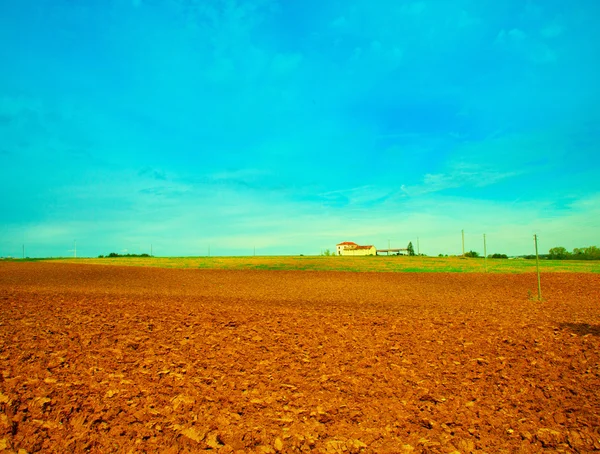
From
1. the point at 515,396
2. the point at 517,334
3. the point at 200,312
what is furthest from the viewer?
the point at 200,312

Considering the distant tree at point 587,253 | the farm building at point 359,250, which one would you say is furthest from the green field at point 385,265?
the farm building at point 359,250

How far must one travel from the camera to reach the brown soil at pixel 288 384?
19.9ft

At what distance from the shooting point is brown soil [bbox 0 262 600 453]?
6.06 meters

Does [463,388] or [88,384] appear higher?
[88,384]

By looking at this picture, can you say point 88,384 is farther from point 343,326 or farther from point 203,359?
point 343,326

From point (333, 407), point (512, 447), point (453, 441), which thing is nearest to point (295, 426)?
point (333, 407)

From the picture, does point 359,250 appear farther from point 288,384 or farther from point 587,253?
point 288,384

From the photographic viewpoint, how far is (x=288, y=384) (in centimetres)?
822

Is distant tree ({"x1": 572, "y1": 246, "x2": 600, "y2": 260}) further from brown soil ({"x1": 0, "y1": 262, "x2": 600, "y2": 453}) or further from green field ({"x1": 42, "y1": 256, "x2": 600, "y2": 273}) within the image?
brown soil ({"x1": 0, "y1": 262, "x2": 600, "y2": 453})

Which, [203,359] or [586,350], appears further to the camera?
[586,350]

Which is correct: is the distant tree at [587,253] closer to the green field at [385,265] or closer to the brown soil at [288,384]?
the green field at [385,265]

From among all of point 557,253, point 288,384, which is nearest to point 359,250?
point 557,253

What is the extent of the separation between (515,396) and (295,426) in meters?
5.33

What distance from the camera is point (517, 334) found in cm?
1291
